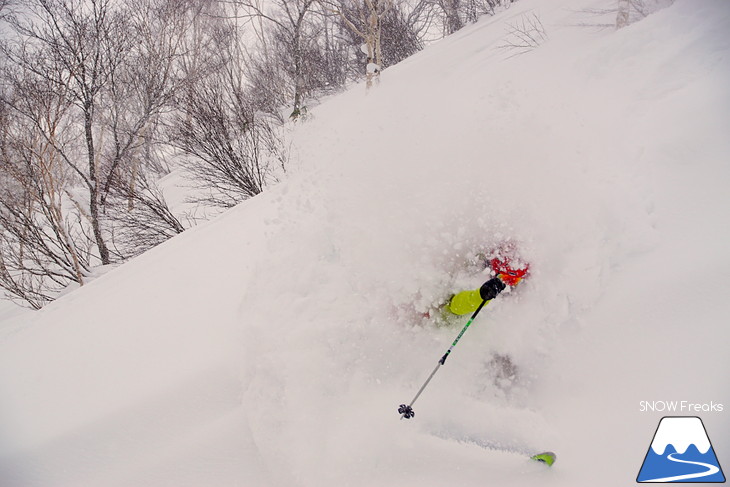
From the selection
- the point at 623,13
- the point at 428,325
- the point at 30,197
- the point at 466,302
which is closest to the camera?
the point at 466,302

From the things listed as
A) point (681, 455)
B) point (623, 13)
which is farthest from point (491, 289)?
point (623, 13)

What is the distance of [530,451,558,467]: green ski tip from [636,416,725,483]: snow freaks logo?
13.4 inches

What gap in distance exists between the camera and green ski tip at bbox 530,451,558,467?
152 centimetres

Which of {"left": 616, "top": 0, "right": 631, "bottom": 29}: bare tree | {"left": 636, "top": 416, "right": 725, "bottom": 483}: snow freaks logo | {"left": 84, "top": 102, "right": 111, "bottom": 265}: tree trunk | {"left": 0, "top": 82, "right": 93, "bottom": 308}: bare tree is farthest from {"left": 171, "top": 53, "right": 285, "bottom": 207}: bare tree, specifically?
{"left": 636, "top": 416, "right": 725, "bottom": 483}: snow freaks logo

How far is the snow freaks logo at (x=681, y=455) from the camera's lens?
143 cm

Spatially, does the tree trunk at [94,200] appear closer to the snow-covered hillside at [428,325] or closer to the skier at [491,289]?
the snow-covered hillside at [428,325]

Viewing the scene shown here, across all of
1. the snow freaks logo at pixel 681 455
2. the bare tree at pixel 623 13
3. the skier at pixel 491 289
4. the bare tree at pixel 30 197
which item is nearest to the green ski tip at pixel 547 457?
the snow freaks logo at pixel 681 455

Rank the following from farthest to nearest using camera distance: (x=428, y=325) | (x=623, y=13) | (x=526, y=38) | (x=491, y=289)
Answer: (x=526, y=38) < (x=623, y=13) < (x=428, y=325) < (x=491, y=289)

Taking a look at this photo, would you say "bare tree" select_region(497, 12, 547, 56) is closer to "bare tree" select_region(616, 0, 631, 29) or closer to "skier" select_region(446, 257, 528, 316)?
"bare tree" select_region(616, 0, 631, 29)

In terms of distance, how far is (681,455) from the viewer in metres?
1.48

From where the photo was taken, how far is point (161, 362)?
2.23 meters

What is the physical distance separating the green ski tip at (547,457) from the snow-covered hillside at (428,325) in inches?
1.8

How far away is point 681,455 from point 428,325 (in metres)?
1.32

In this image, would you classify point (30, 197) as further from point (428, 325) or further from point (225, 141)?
point (428, 325)
